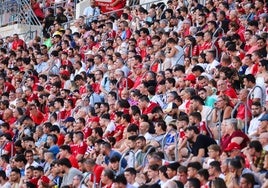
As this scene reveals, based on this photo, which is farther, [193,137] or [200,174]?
[193,137]

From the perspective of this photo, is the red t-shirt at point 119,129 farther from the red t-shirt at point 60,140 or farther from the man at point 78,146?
the red t-shirt at point 60,140

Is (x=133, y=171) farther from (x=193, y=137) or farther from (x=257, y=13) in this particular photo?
(x=257, y=13)

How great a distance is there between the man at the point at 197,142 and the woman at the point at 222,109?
2.07ft

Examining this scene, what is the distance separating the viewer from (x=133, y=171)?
17203 millimetres

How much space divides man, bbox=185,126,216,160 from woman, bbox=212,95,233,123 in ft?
2.07

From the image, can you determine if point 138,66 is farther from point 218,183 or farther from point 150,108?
point 218,183

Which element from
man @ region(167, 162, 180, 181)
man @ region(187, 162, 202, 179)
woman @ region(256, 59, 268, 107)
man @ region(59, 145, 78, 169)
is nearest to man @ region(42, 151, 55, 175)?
man @ region(59, 145, 78, 169)

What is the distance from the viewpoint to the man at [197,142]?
17.3 meters

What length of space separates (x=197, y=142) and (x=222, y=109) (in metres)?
1.29

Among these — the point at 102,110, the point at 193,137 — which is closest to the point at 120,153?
the point at 193,137

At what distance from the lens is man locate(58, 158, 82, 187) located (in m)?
18.8

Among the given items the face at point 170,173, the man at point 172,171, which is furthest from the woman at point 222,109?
the face at point 170,173

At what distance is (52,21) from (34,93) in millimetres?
8496

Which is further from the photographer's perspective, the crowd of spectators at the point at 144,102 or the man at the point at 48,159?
the man at the point at 48,159
